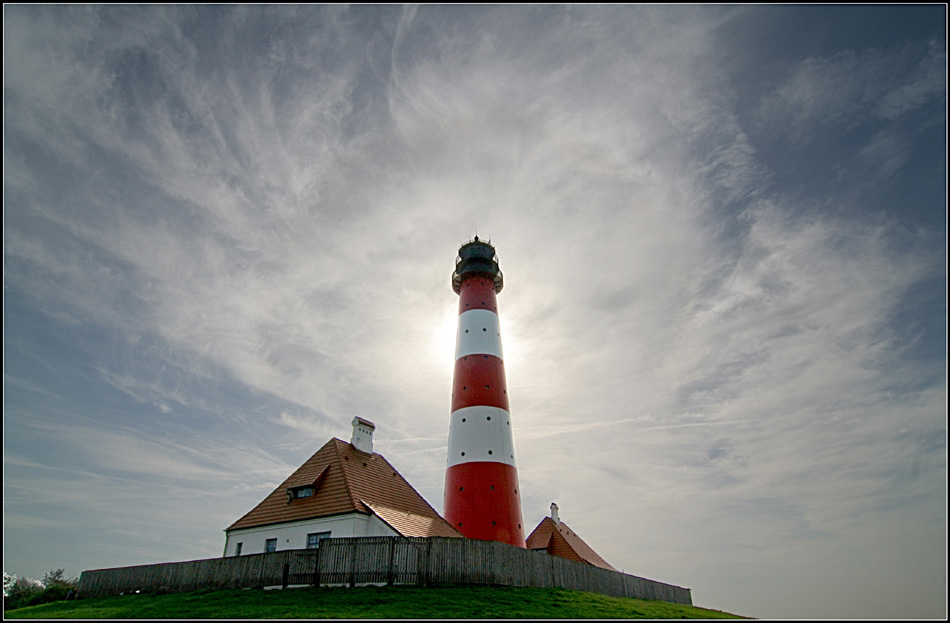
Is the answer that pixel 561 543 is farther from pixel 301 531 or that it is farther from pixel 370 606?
pixel 370 606

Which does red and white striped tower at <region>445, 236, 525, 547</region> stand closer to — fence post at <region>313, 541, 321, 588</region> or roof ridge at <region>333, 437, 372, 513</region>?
roof ridge at <region>333, 437, 372, 513</region>

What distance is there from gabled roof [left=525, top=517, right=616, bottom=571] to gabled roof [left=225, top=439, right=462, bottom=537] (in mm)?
10817

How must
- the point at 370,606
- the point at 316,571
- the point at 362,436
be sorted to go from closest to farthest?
the point at 370,606 < the point at 316,571 < the point at 362,436

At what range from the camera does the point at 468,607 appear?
17.3 meters

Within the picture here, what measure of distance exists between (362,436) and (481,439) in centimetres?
670

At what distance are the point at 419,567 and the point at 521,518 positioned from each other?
1187 centimetres

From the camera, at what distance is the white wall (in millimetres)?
24188

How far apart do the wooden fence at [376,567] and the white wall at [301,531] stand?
10.2 ft

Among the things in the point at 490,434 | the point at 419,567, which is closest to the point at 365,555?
the point at 419,567

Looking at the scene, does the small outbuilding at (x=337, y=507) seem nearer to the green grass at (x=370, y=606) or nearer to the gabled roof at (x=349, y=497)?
the gabled roof at (x=349, y=497)

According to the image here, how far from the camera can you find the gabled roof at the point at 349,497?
83.5 feet

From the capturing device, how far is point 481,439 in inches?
1248

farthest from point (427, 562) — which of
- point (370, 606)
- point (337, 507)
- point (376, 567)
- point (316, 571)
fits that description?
point (337, 507)

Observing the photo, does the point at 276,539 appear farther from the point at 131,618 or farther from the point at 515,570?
the point at 515,570
